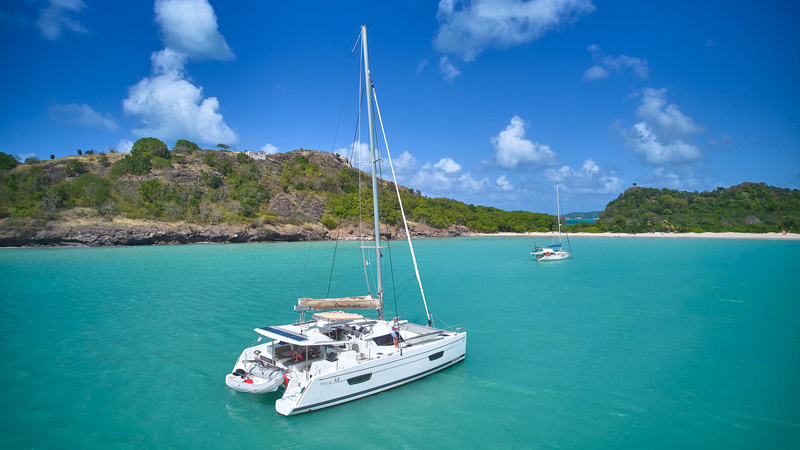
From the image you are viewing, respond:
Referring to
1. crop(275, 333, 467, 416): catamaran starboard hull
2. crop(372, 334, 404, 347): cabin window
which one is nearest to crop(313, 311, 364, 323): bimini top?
crop(372, 334, 404, 347): cabin window

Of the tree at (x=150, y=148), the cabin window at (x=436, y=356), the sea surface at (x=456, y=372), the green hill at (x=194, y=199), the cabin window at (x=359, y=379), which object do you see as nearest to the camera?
the sea surface at (x=456, y=372)

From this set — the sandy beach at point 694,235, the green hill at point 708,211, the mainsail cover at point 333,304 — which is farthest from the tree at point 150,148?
the green hill at point 708,211

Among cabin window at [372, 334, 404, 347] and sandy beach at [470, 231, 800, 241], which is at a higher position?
sandy beach at [470, 231, 800, 241]

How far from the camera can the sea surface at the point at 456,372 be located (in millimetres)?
9562

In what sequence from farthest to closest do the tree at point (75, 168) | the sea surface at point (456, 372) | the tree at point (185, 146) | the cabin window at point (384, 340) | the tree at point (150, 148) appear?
the tree at point (185, 146)
the tree at point (150, 148)
the tree at point (75, 168)
the cabin window at point (384, 340)
the sea surface at point (456, 372)

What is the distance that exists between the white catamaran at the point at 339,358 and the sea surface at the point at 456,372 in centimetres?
48

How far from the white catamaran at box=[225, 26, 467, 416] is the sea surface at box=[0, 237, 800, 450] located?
1.59 feet

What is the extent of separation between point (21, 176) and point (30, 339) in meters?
75.3

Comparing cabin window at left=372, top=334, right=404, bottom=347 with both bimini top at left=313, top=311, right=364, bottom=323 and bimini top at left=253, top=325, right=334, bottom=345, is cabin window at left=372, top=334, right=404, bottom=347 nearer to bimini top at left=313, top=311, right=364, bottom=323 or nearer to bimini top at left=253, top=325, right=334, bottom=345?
bimini top at left=313, top=311, right=364, bottom=323

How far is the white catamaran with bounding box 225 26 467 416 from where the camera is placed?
1027 centimetres

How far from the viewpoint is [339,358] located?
1100 centimetres

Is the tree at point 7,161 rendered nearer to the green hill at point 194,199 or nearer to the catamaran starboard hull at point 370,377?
the green hill at point 194,199

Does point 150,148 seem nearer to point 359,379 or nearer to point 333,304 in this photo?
→ point 333,304

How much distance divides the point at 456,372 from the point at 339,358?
14.3 ft
